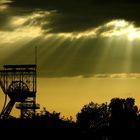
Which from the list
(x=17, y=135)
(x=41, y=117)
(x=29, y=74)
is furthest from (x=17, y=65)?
(x=17, y=135)

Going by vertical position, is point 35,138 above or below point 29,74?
below

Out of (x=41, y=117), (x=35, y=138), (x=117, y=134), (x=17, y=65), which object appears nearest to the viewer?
(x=35, y=138)

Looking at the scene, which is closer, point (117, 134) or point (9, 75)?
point (9, 75)

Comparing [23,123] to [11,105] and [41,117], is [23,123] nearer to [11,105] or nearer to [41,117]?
[41,117]

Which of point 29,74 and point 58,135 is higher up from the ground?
point 29,74

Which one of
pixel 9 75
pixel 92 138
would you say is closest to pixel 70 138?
pixel 92 138

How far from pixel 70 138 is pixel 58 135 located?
1903 millimetres

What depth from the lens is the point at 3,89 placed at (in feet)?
623

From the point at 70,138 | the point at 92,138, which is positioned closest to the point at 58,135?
the point at 70,138

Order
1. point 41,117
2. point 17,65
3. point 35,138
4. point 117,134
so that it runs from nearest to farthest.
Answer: point 35,138, point 41,117, point 17,65, point 117,134

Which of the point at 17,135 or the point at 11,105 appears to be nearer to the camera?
the point at 17,135

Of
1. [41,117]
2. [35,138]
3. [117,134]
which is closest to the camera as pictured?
[35,138]

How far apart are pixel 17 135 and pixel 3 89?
108ft

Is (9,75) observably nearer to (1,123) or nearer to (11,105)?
(11,105)
